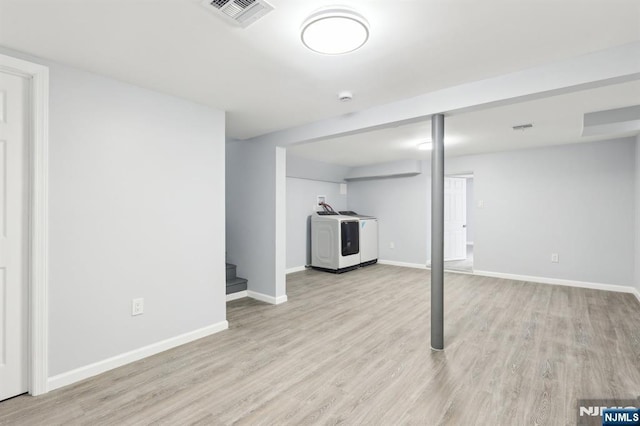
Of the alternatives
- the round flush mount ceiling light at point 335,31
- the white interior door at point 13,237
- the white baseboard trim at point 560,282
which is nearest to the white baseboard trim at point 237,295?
the white interior door at point 13,237

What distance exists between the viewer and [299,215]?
618 cm

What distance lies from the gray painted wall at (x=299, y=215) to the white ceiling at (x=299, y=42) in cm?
347

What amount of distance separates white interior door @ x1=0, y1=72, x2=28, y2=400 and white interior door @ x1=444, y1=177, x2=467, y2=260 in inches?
254

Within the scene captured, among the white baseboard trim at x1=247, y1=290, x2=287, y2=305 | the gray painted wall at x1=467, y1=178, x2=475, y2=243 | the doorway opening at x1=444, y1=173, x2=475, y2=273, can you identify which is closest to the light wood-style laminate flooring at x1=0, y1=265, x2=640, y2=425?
the white baseboard trim at x1=247, y1=290, x2=287, y2=305

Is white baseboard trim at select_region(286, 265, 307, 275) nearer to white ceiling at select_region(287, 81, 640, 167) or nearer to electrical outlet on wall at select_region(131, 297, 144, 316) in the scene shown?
white ceiling at select_region(287, 81, 640, 167)

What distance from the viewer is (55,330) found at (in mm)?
2102

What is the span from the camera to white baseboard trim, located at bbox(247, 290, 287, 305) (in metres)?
3.93

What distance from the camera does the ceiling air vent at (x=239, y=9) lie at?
1501 mm

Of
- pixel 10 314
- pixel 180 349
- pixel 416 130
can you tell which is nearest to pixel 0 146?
pixel 10 314

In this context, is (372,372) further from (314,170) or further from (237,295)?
(314,170)

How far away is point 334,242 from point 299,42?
4.25m

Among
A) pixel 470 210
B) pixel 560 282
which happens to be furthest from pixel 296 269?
pixel 470 210

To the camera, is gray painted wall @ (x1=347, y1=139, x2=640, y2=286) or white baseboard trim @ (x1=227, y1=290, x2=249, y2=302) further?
gray painted wall @ (x1=347, y1=139, x2=640, y2=286)

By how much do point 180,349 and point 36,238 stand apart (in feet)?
4.47
